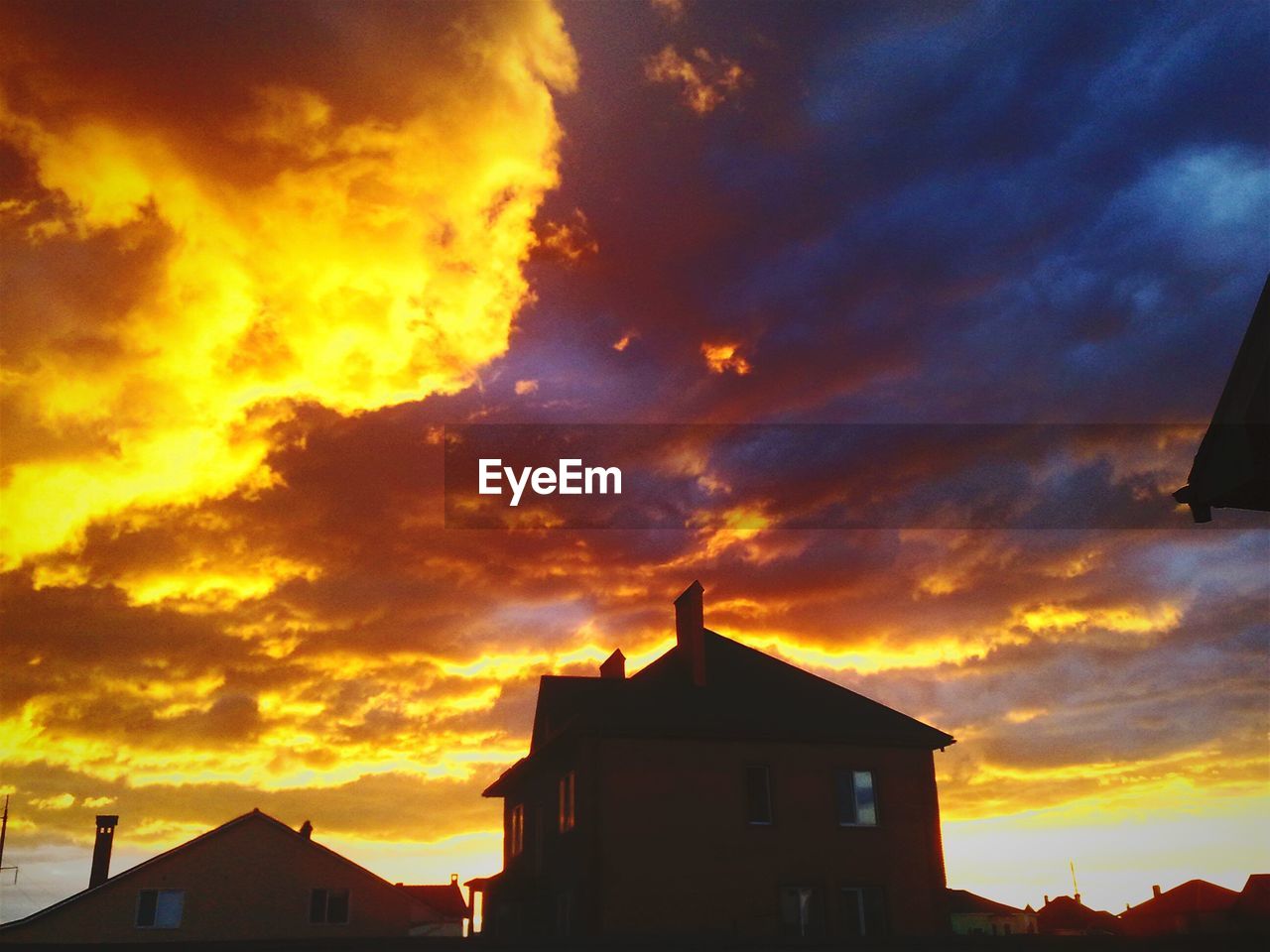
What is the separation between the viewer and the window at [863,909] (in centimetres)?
3173

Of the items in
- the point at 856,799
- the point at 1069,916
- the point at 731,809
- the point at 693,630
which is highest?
the point at 693,630

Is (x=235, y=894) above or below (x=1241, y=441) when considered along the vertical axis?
below

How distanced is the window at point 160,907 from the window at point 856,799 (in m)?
33.2

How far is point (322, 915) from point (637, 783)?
27562 mm

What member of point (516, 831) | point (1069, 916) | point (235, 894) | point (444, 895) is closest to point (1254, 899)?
point (1069, 916)

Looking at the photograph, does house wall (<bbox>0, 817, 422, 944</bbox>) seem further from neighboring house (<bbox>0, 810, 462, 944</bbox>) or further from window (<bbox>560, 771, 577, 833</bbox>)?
window (<bbox>560, 771, 577, 833</bbox>)

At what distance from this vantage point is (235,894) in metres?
50.5

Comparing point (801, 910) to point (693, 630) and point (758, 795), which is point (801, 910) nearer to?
point (758, 795)

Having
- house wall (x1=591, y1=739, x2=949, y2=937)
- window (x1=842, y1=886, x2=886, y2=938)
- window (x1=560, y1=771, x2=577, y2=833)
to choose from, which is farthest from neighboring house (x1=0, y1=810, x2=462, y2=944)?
window (x1=842, y1=886, x2=886, y2=938)

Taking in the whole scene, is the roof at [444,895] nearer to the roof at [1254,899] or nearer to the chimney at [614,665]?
the chimney at [614,665]

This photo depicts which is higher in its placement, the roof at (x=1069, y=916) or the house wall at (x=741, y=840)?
the house wall at (x=741, y=840)

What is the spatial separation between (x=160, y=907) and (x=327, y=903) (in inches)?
293

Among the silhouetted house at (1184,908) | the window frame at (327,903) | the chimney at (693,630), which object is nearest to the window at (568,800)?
the chimney at (693,630)

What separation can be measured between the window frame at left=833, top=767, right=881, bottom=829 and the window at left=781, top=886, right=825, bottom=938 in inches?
93.6
